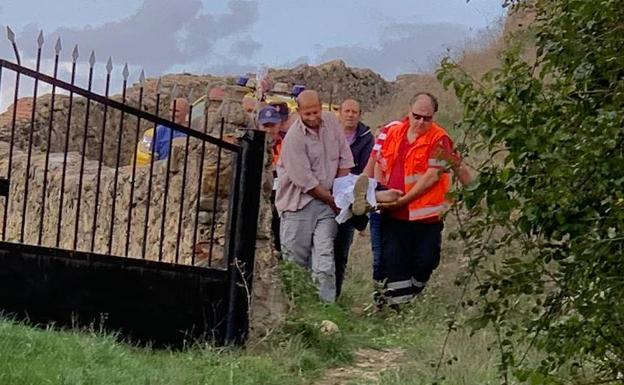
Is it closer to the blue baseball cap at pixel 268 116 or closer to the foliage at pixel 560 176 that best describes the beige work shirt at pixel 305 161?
the blue baseball cap at pixel 268 116

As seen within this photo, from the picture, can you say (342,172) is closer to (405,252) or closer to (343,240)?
(343,240)

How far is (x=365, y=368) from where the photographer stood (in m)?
5.93

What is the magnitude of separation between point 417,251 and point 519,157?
17.8ft

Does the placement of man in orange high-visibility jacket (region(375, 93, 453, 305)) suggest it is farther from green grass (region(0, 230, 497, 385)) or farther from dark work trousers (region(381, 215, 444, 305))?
green grass (region(0, 230, 497, 385))

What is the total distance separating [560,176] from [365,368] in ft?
12.6

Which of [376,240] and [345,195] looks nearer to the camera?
[345,195]

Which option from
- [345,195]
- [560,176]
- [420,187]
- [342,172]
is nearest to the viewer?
[560,176]

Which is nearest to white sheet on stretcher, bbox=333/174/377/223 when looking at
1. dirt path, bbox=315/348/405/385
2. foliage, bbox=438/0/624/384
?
dirt path, bbox=315/348/405/385

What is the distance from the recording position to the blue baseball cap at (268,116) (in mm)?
8117

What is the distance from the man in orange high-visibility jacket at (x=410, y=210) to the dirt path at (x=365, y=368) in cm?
126

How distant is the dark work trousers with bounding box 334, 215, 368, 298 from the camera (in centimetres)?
754

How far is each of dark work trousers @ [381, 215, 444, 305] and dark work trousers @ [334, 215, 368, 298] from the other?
0.24m

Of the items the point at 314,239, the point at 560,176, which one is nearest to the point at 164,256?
the point at 314,239

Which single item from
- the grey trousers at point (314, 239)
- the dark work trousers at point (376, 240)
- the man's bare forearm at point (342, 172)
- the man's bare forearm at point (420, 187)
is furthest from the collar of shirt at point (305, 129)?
the dark work trousers at point (376, 240)
